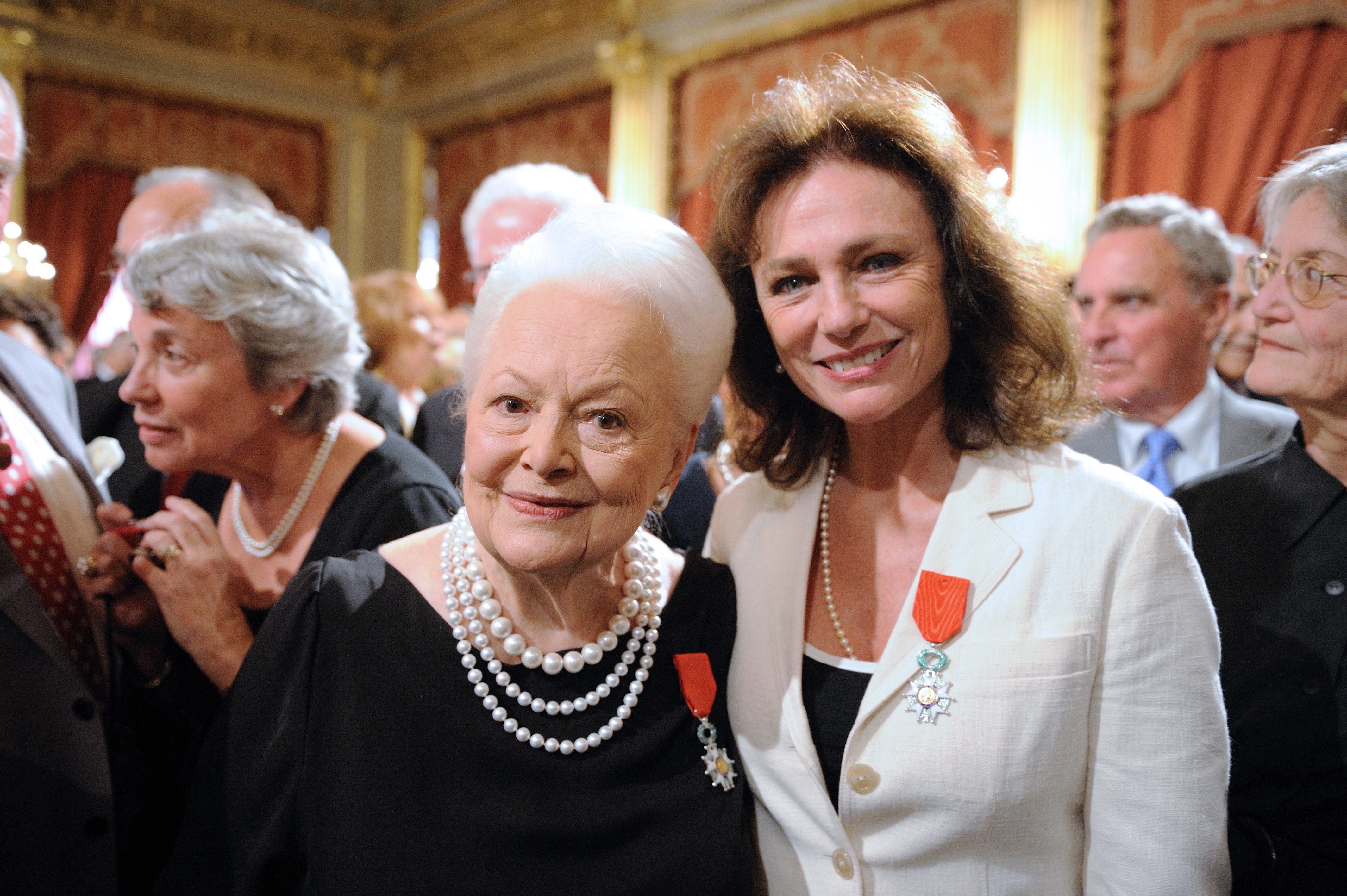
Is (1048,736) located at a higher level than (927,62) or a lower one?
lower

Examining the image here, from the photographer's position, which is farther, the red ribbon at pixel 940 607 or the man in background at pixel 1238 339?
the man in background at pixel 1238 339

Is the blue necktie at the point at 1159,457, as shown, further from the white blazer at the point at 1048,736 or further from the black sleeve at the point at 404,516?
the black sleeve at the point at 404,516

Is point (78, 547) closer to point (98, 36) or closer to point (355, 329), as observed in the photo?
point (355, 329)

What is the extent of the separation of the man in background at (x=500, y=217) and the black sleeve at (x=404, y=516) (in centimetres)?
72

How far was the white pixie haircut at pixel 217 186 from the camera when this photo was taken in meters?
3.23

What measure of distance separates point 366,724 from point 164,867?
43 centimetres

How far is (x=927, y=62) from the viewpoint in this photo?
6.12 metres

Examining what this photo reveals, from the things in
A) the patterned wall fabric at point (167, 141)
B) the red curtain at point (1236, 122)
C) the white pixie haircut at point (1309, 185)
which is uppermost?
the patterned wall fabric at point (167, 141)

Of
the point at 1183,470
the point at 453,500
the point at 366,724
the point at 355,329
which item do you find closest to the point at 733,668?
the point at 366,724

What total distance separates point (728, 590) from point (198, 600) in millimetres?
991

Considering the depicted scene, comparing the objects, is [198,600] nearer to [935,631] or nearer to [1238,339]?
[935,631]

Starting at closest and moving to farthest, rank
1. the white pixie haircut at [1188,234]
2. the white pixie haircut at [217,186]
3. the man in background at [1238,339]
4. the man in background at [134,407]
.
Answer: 1. the man in background at [134,407]
2. the white pixie haircut at [1188,234]
3. the white pixie haircut at [217,186]
4. the man in background at [1238,339]

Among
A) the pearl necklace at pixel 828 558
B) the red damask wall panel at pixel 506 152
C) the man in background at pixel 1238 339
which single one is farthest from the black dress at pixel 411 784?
the red damask wall panel at pixel 506 152

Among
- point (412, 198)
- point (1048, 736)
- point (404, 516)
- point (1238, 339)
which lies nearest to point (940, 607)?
point (1048, 736)
